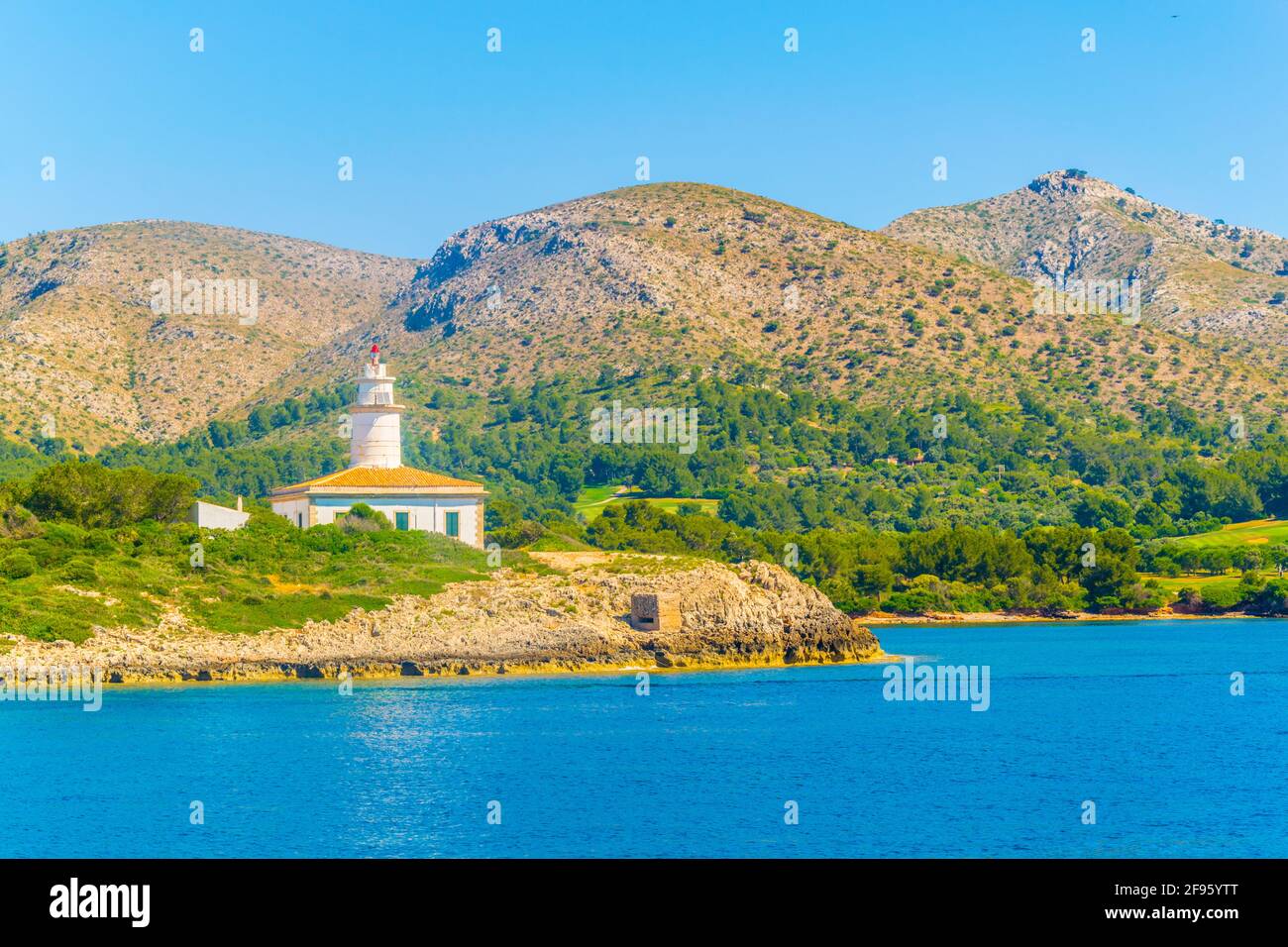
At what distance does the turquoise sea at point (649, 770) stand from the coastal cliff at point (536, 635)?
1319mm

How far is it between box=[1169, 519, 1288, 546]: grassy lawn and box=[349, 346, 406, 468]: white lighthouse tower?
226 feet

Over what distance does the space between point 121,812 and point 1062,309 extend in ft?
516

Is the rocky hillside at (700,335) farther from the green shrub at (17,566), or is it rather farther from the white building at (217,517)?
the green shrub at (17,566)

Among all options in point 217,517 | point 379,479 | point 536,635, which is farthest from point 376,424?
point 536,635

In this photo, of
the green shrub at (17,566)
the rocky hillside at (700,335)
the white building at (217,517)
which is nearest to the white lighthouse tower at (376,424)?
the white building at (217,517)

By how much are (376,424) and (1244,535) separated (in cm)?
7622

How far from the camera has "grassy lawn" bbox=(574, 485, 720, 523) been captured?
126 metres

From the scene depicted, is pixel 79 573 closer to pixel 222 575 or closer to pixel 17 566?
pixel 17 566

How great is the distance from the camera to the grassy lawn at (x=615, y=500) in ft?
414

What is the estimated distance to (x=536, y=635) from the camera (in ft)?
214

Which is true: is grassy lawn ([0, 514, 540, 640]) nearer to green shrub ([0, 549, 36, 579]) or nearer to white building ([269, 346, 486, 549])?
green shrub ([0, 549, 36, 579])
